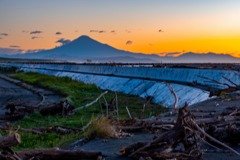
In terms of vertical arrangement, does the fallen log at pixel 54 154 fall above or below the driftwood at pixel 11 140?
below

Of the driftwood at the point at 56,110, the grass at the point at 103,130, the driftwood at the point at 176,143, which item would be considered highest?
the driftwood at the point at 176,143

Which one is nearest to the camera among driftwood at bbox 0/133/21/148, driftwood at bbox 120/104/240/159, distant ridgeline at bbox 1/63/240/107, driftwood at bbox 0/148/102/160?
driftwood at bbox 0/133/21/148

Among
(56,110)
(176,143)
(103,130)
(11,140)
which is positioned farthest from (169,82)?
(11,140)

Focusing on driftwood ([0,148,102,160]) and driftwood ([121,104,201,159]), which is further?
driftwood ([0,148,102,160])

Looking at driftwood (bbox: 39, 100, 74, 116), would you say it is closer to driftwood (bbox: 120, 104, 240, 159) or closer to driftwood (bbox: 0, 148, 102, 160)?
driftwood (bbox: 0, 148, 102, 160)

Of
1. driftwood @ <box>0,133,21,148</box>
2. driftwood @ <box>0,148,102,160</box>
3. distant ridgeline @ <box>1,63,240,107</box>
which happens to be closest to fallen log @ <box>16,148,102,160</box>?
driftwood @ <box>0,148,102,160</box>

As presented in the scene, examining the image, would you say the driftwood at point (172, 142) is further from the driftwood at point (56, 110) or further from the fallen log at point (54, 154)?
the driftwood at point (56, 110)

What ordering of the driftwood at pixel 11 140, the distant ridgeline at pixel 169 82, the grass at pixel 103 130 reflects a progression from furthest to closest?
the distant ridgeline at pixel 169 82 → the grass at pixel 103 130 → the driftwood at pixel 11 140

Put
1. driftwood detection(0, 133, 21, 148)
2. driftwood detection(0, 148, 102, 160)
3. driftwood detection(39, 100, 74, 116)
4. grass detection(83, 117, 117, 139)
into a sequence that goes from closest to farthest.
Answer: driftwood detection(0, 133, 21, 148), driftwood detection(0, 148, 102, 160), grass detection(83, 117, 117, 139), driftwood detection(39, 100, 74, 116)

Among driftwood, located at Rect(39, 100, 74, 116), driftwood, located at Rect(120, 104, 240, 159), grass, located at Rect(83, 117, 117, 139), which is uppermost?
driftwood, located at Rect(120, 104, 240, 159)

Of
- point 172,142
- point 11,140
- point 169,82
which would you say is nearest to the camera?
point 11,140

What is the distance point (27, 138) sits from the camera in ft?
41.3

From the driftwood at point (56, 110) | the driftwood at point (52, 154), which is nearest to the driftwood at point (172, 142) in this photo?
the driftwood at point (52, 154)

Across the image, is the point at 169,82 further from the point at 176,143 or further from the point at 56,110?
the point at 176,143
